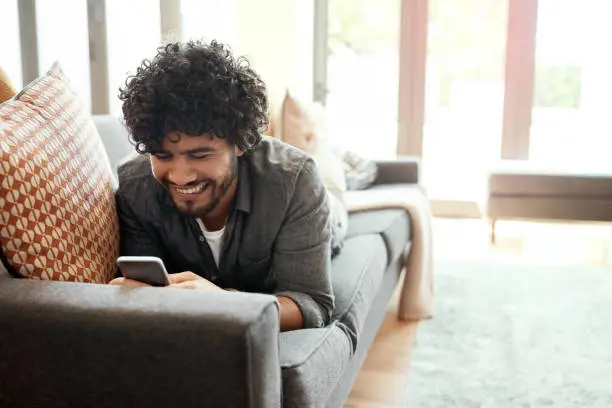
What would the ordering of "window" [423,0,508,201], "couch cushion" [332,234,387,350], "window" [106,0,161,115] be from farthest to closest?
"window" [423,0,508,201]
"window" [106,0,161,115]
"couch cushion" [332,234,387,350]

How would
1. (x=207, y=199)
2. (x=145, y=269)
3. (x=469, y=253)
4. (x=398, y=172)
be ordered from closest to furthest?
(x=145, y=269) → (x=207, y=199) → (x=398, y=172) → (x=469, y=253)

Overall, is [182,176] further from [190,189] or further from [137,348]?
[137,348]

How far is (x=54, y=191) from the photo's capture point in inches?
49.8

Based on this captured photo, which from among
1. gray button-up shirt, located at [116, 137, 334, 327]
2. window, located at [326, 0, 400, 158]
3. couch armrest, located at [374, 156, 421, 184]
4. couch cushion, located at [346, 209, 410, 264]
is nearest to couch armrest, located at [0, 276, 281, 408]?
gray button-up shirt, located at [116, 137, 334, 327]

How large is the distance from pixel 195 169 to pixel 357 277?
28.2 inches

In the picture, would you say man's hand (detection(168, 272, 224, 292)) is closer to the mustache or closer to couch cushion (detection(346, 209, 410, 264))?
the mustache

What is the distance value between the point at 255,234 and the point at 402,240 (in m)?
1.19

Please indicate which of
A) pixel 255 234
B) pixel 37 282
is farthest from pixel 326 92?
pixel 37 282

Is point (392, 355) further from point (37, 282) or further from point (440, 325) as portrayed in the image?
point (37, 282)

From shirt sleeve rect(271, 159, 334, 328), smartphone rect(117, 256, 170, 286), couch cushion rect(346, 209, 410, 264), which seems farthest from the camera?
couch cushion rect(346, 209, 410, 264)

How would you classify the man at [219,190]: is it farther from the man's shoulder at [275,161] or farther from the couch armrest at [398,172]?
the couch armrest at [398,172]

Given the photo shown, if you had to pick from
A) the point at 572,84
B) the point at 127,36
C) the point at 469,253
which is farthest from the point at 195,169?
the point at 572,84

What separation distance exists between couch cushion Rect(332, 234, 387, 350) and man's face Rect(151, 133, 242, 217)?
1.48 ft

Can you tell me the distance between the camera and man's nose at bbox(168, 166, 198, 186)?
53.7 inches
